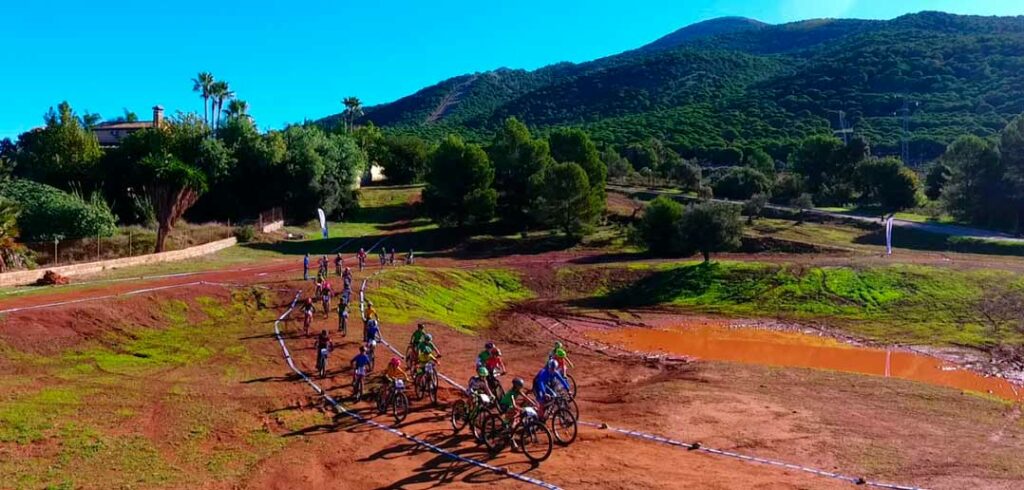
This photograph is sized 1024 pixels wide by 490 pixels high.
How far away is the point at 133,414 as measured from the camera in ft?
59.4

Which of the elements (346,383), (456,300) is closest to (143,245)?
(456,300)

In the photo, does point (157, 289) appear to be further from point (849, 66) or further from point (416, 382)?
point (849, 66)

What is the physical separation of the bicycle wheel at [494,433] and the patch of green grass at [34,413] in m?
10.6

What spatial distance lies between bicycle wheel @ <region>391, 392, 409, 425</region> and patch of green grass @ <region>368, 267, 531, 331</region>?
15039 mm

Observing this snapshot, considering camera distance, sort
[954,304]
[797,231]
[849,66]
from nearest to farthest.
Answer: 1. [954,304]
2. [797,231]
3. [849,66]

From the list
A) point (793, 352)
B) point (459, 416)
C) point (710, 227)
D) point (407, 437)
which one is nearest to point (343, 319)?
point (407, 437)

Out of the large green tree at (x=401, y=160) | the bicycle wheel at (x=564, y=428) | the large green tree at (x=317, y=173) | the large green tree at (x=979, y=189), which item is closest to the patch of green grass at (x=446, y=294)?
the bicycle wheel at (x=564, y=428)

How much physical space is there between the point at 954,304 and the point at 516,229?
43.0m

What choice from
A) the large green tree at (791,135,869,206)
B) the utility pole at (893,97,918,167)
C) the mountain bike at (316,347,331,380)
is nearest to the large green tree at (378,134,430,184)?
the large green tree at (791,135,869,206)

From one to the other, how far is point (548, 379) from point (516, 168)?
5942 cm

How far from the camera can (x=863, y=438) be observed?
1930 centimetres

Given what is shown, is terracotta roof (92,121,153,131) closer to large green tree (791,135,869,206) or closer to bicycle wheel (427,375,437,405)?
large green tree (791,135,869,206)

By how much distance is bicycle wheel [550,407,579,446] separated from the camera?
1703 centimetres

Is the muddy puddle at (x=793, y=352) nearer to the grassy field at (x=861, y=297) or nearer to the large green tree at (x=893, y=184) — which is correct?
the grassy field at (x=861, y=297)
